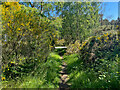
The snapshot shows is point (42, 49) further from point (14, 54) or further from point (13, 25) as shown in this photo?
point (13, 25)

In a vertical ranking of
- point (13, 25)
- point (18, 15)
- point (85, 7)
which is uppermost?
point (85, 7)

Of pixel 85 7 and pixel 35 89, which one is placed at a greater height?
pixel 85 7

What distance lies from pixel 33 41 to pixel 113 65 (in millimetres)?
2545

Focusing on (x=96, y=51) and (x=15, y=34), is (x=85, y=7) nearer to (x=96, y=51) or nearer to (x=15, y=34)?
(x=96, y=51)

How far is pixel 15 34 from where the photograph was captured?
2.48 meters

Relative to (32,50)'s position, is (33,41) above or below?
above

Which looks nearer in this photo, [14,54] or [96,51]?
[14,54]

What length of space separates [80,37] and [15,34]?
5.88m

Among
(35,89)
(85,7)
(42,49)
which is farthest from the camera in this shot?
(85,7)

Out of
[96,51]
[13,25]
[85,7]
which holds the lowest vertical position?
[96,51]

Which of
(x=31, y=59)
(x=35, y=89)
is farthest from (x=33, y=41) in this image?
(x=35, y=89)

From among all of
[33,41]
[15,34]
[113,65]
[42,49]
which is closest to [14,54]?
[15,34]

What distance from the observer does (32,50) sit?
3.03 m

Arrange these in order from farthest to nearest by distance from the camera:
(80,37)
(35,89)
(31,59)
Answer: (80,37) < (31,59) < (35,89)
